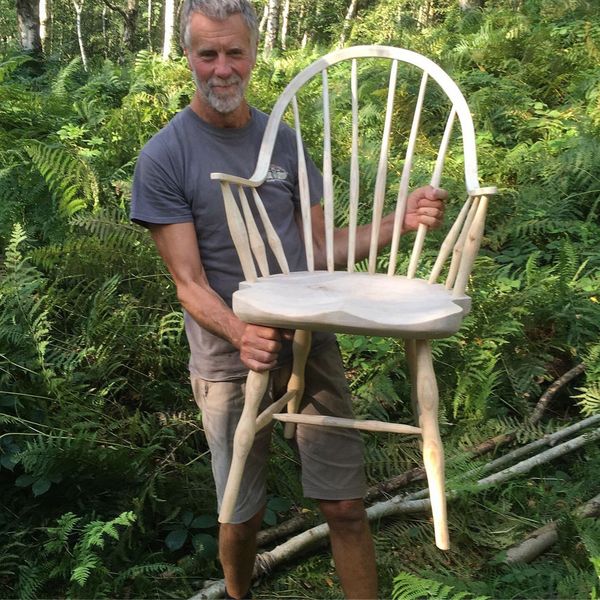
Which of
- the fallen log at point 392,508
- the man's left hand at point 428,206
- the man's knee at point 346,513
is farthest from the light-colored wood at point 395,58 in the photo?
the fallen log at point 392,508

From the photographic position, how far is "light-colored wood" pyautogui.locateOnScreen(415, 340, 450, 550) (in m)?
1.65

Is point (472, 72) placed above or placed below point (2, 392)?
above

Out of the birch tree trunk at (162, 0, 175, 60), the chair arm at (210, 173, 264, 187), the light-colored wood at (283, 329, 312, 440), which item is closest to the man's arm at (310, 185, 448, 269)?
the chair arm at (210, 173, 264, 187)

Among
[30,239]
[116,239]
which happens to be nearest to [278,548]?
[116,239]

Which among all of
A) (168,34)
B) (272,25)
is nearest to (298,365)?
(168,34)

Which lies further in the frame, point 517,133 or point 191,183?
point 517,133

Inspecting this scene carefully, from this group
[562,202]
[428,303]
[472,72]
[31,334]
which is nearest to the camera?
[428,303]

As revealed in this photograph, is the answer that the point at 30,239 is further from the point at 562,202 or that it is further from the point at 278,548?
the point at 562,202

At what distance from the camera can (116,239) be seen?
3.43 metres

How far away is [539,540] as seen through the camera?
2.44 meters

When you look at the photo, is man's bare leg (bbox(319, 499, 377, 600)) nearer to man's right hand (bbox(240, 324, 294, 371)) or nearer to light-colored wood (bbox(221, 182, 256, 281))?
man's right hand (bbox(240, 324, 294, 371))

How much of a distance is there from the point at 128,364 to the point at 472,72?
434 centimetres

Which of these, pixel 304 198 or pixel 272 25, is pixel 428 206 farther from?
pixel 272 25

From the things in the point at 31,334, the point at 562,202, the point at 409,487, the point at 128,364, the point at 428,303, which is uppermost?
the point at 428,303
